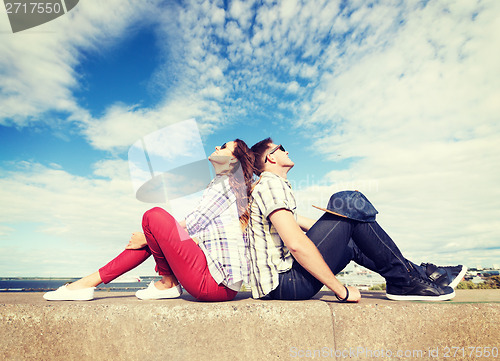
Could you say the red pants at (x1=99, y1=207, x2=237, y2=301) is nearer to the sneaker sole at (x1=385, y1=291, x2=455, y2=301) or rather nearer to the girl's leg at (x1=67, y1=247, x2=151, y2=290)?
the girl's leg at (x1=67, y1=247, x2=151, y2=290)

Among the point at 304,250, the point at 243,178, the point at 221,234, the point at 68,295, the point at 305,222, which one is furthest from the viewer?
the point at 305,222

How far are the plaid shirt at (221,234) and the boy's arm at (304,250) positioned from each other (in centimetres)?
52

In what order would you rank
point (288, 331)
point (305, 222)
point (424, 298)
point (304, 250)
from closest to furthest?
point (288, 331)
point (304, 250)
point (424, 298)
point (305, 222)

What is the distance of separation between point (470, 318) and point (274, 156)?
205 cm

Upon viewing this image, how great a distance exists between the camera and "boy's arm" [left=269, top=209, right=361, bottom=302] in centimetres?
240

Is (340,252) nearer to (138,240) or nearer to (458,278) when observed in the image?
(458,278)

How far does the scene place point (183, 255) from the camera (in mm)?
2674

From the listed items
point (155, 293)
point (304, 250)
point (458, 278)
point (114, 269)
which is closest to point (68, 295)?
point (114, 269)

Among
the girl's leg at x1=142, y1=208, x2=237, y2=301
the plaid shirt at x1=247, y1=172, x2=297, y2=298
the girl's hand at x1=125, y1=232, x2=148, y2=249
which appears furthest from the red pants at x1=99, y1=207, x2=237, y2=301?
the plaid shirt at x1=247, y1=172, x2=297, y2=298

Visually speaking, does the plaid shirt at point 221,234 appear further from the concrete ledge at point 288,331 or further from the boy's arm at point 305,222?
the boy's arm at point 305,222

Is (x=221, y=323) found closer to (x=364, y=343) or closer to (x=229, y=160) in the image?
(x=364, y=343)

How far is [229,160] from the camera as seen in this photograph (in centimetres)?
315

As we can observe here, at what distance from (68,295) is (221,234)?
62.0 inches

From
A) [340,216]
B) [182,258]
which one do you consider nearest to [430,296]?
[340,216]
